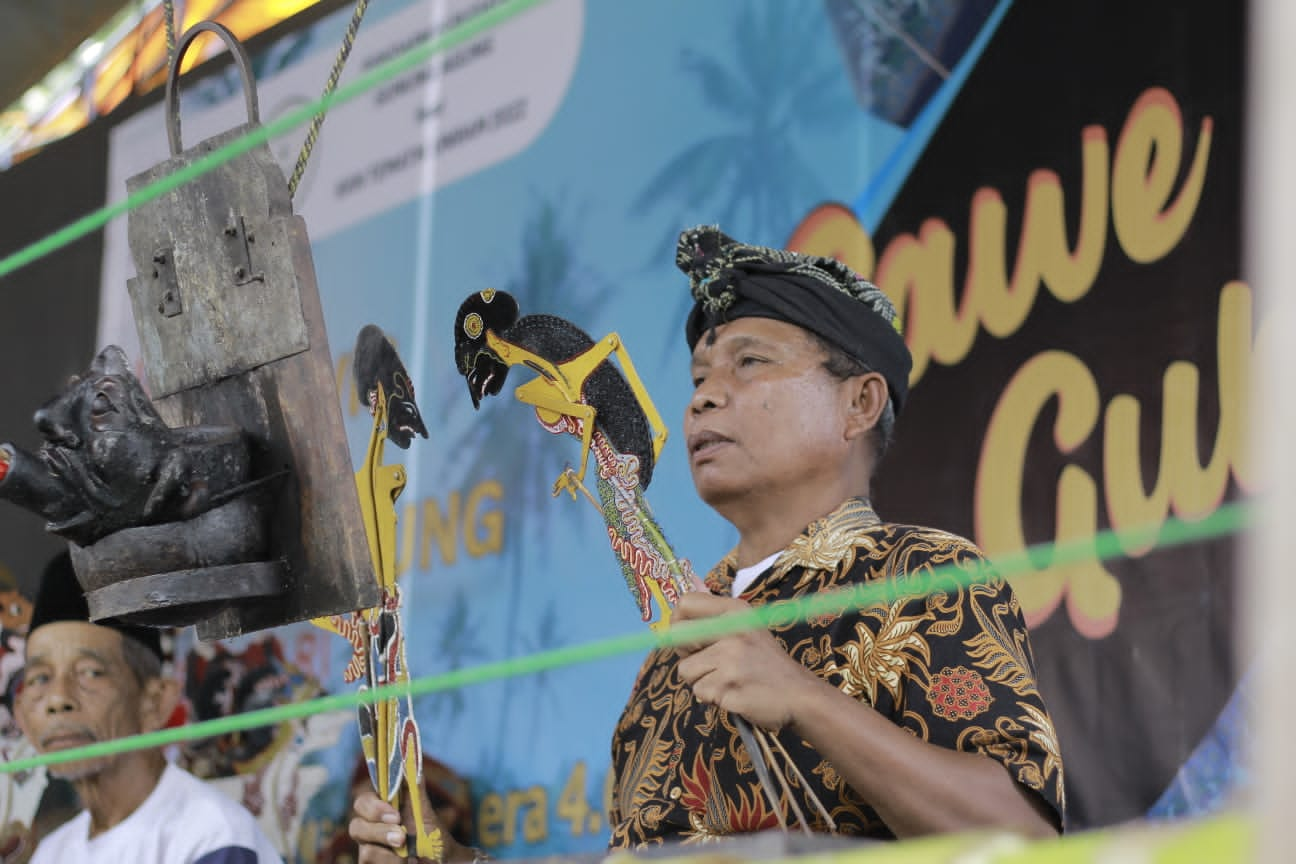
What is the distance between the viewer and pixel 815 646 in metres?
1.70

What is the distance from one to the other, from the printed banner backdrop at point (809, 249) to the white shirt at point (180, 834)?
0.20m

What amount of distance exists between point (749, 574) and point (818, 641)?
0.20m

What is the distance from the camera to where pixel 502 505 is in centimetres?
291

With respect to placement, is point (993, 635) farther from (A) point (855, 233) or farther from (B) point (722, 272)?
(A) point (855, 233)

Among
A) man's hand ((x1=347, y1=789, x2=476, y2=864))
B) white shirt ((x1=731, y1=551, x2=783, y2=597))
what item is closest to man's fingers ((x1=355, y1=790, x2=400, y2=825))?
man's hand ((x1=347, y1=789, x2=476, y2=864))

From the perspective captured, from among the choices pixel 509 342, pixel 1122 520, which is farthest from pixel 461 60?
pixel 1122 520

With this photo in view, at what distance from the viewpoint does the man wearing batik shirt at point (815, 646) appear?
4.94ft

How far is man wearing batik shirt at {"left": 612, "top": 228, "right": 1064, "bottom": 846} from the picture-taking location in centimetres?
150

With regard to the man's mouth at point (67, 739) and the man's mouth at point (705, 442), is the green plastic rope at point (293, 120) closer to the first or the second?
the man's mouth at point (705, 442)

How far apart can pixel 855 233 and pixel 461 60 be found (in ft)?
3.04

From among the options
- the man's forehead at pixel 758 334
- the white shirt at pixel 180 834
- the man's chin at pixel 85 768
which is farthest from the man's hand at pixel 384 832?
the man's chin at pixel 85 768

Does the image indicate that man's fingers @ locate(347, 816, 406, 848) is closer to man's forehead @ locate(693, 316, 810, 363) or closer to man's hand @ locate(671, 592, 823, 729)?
man's hand @ locate(671, 592, 823, 729)

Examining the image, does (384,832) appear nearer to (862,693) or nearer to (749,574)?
(749,574)

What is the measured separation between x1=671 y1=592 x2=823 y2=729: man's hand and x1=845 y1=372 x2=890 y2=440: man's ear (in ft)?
1.24
